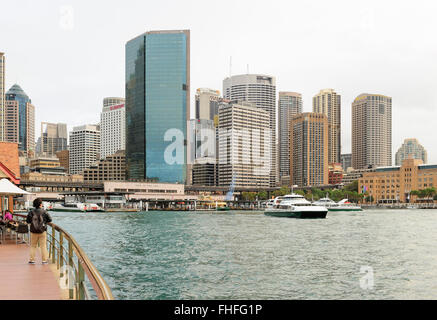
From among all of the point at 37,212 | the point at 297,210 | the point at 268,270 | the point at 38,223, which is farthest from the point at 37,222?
the point at 297,210

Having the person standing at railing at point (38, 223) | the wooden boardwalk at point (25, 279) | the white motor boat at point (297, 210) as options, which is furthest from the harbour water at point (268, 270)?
the white motor boat at point (297, 210)

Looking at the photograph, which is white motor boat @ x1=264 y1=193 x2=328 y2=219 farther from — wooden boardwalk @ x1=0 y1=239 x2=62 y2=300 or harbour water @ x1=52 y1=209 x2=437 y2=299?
wooden boardwalk @ x1=0 y1=239 x2=62 y2=300

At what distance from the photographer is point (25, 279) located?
1579 cm

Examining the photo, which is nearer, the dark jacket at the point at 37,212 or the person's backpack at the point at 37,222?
the dark jacket at the point at 37,212

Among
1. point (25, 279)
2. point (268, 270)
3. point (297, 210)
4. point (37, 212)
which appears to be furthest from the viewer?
point (297, 210)

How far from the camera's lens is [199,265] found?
34.2 meters

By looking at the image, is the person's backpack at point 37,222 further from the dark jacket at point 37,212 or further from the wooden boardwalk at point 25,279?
the wooden boardwalk at point 25,279

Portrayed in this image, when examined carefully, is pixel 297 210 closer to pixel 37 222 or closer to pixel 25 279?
pixel 37 222

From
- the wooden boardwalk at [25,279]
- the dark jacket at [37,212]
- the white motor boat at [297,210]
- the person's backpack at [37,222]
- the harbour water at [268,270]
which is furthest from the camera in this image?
the white motor boat at [297,210]

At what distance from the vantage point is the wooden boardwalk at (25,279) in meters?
13.4

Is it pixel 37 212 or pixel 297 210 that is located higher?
pixel 37 212

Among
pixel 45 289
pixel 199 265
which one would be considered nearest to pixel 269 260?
pixel 199 265
